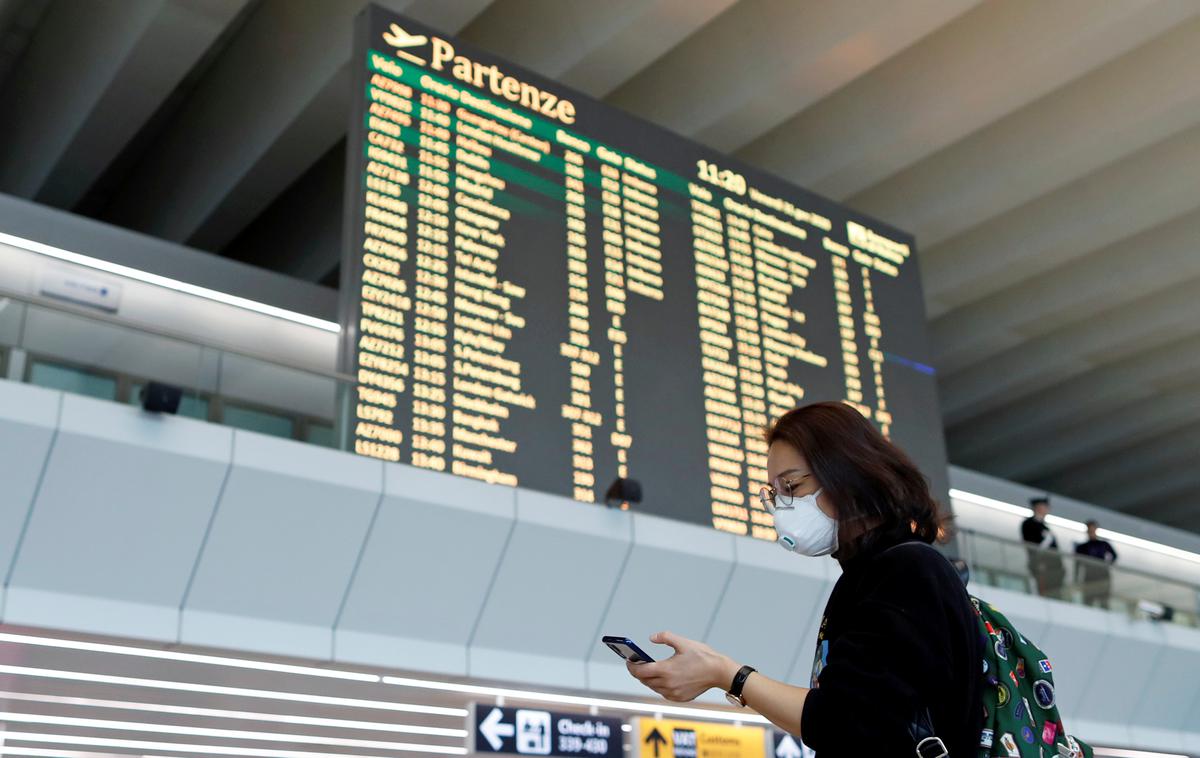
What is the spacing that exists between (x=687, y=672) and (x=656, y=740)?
7.71m

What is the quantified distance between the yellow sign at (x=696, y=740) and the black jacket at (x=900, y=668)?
7655mm

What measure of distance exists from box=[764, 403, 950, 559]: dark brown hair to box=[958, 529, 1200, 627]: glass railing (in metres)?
8.89

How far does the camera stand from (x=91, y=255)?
32.9ft

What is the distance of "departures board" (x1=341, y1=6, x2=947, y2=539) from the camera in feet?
24.9

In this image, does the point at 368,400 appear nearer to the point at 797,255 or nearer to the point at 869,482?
the point at 797,255

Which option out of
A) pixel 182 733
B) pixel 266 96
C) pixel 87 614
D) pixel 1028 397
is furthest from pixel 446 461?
pixel 1028 397

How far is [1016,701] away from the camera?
1934 millimetres

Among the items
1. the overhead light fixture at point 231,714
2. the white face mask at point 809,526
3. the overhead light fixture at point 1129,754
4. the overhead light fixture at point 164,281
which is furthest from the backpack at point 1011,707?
the overhead light fixture at point 1129,754

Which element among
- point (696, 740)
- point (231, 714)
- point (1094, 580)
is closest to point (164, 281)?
point (231, 714)

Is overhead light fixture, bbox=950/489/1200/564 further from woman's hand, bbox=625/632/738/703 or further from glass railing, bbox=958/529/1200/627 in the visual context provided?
woman's hand, bbox=625/632/738/703

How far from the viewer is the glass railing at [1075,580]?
10.8 meters

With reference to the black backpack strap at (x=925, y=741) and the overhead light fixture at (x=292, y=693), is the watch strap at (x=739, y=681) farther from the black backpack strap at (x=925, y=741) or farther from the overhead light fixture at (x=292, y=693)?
the overhead light fixture at (x=292, y=693)

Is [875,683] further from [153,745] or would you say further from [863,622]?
[153,745]

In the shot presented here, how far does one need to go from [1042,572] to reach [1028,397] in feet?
21.9
